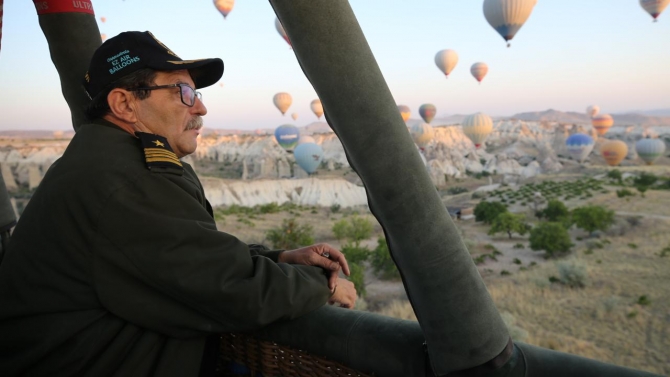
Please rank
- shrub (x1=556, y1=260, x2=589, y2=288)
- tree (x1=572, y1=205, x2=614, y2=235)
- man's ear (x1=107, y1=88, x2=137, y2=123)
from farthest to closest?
tree (x1=572, y1=205, x2=614, y2=235), shrub (x1=556, y1=260, x2=589, y2=288), man's ear (x1=107, y1=88, x2=137, y2=123)

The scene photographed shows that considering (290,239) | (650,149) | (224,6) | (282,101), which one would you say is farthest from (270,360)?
(650,149)

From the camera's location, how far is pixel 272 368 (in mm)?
1352

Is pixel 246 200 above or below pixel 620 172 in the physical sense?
above

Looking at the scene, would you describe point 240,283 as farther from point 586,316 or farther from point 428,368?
point 586,316

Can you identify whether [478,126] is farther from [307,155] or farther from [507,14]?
[307,155]

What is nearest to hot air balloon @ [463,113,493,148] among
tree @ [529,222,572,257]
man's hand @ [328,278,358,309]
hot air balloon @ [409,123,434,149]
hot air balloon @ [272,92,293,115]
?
hot air balloon @ [409,123,434,149]

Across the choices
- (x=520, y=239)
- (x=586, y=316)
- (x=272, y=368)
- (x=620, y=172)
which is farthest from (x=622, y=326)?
(x=620, y=172)

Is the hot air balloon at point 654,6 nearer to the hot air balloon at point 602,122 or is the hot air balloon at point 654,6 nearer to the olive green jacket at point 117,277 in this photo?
the hot air balloon at point 602,122

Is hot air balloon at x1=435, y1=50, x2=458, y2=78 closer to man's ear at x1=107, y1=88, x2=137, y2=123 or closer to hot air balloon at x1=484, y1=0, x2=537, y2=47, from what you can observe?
hot air balloon at x1=484, y1=0, x2=537, y2=47

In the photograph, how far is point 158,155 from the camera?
1.21 m

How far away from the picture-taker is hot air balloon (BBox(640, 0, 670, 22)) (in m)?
29.5

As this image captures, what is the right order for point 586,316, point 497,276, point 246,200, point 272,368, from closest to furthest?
point 272,368 < point 586,316 < point 497,276 < point 246,200

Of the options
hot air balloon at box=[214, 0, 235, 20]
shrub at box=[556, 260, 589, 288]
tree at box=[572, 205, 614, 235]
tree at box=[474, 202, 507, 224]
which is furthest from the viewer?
hot air balloon at box=[214, 0, 235, 20]

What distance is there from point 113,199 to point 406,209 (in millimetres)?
645
